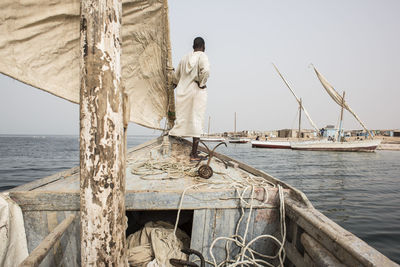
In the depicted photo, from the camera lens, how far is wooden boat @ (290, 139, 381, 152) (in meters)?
23.7

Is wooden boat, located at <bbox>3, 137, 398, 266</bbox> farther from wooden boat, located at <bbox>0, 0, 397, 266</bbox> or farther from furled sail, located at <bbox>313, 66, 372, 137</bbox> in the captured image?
furled sail, located at <bbox>313, 66, 372, 137</bbox>

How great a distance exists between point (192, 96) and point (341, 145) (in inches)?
1088

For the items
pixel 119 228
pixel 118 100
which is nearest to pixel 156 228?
pixel 119 228

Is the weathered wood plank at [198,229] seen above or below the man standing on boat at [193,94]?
below

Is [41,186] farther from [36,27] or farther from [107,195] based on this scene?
[36,27]

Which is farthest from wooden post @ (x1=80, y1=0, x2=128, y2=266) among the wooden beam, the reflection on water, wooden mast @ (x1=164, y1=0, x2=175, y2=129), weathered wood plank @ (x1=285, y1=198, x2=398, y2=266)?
the reflection on water

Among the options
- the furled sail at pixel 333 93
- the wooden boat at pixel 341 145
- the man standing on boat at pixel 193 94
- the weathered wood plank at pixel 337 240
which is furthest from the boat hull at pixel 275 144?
the weathered wood plank at pixel 337 240

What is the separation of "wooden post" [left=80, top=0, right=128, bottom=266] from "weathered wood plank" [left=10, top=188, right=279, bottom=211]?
0.54 meters

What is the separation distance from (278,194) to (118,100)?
1662 millimetres

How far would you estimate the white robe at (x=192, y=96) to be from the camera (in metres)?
3.12

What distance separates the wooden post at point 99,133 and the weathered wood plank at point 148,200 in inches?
21.2

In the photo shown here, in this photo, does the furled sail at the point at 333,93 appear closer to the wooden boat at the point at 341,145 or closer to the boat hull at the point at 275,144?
the wooden boat at the point at 341,145

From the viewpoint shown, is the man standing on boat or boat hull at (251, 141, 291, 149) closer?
the man standing on boat

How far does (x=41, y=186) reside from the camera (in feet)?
6.51
